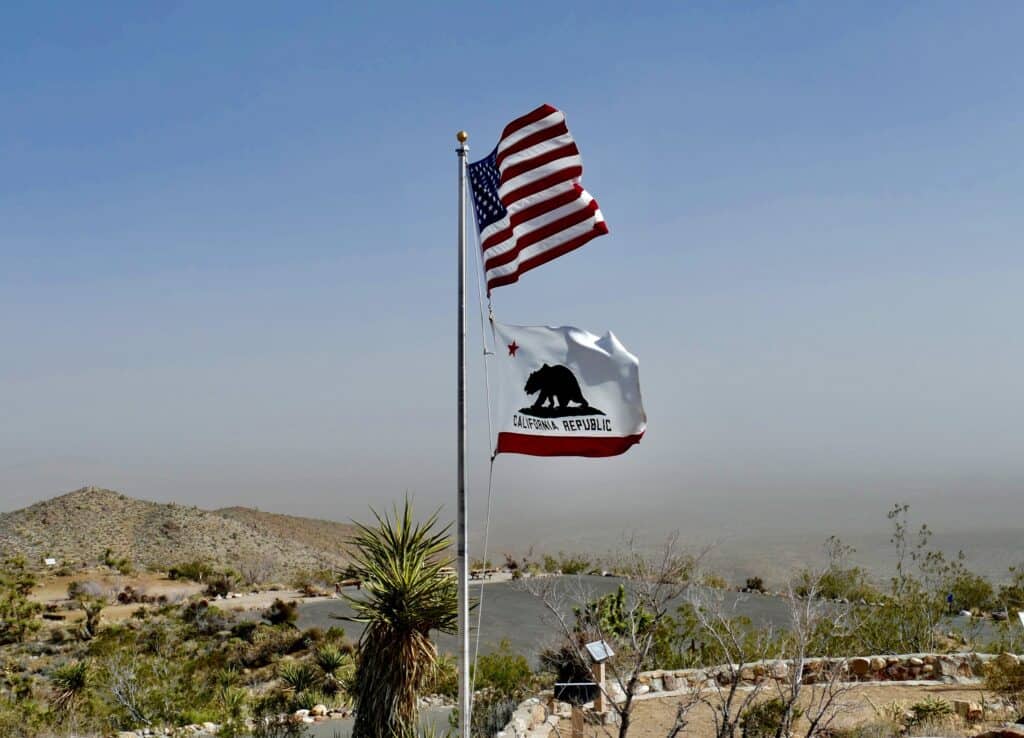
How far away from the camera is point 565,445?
10.0m

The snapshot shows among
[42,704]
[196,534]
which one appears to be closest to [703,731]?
[42,704]

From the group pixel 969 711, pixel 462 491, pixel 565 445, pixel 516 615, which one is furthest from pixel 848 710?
pixel 516 615

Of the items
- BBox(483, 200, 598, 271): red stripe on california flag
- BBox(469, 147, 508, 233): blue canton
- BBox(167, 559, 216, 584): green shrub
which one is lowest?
BBox(167, 559, 216, 584): green shrub

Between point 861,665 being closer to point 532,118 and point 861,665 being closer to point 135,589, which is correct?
point 532,118

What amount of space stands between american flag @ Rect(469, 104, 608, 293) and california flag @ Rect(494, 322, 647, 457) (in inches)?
33.5

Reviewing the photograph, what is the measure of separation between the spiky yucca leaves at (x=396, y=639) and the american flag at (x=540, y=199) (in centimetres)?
476

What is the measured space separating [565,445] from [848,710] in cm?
792

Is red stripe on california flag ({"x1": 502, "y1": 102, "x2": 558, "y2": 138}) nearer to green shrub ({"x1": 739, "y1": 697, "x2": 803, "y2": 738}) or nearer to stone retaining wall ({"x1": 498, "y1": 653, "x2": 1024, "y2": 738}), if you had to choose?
green shrub ({"x1": 739, "y1": 697, "x2": 803, "y2": 738})

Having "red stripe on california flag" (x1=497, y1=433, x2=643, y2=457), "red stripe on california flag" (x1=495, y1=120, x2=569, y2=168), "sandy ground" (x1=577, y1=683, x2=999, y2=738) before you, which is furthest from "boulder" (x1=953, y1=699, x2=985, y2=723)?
"red stripe on california flag" (x1=495, y1=120, x2=569, y2=168)

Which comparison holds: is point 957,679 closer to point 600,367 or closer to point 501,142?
point 600,367

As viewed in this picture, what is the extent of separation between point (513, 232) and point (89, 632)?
80.3 feet

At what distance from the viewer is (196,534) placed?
63.5m

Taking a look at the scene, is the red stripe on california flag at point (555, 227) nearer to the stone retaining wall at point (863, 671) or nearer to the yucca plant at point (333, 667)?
the stone retaining wall at point (863, 671)

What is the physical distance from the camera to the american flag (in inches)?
402
